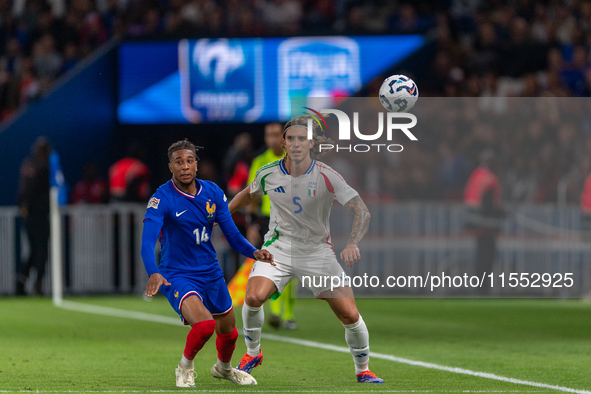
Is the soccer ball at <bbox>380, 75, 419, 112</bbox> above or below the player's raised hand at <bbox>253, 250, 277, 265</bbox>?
above

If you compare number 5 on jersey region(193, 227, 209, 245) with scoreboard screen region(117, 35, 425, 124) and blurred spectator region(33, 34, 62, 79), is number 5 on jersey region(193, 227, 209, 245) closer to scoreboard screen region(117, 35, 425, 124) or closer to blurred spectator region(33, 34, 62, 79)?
scoreboard screen region(117, 35, 425, 124)

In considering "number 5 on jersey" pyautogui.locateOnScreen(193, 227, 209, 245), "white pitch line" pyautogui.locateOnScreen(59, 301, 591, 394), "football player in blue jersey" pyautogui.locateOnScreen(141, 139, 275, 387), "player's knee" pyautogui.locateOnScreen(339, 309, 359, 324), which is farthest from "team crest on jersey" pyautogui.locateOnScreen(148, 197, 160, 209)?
"white pitch line" pyautogui.locateOnScreen(59, 301, 591, 394)

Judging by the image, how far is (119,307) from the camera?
1356 cm

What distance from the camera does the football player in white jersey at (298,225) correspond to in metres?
6.88

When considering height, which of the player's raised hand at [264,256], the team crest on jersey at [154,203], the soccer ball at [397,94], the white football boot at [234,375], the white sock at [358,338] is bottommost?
the white football boot at [234,375]

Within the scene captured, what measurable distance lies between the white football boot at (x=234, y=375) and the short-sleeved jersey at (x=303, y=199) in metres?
1.00

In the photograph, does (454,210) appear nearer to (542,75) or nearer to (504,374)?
(542,75)

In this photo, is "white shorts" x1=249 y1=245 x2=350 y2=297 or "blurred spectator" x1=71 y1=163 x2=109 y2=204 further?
"blurred spectator" x1=71 y1=163 x2=109 y2=204

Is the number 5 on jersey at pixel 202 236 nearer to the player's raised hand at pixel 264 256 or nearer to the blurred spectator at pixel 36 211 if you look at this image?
the player's raised hand at pixel 264 256

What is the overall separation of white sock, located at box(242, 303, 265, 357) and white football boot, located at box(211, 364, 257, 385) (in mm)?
267

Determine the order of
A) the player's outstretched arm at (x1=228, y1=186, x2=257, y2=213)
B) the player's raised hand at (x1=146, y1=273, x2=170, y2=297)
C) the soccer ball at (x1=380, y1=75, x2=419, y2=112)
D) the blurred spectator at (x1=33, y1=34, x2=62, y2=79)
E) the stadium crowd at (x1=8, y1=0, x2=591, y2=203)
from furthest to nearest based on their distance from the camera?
the blurred spectator at (x1=33, y1=34, x2=62, y2=79) → the stadium crowd at (x1=8, y1=0, x2=591, y2=203) → the soccer ball at (x1=380, y1=75, x2=419, y2=112) → the player's outstretched arm at (x1=228, y1=186, x2=257, y2=213) → the player's raised hand at (x1=146, y1=273, x2=170, y2=297)

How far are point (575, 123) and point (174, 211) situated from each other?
8.88 metres

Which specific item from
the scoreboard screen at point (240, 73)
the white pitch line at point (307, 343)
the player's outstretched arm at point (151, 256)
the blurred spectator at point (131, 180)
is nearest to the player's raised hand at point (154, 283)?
the player's outstretched arm at point (151, 256)

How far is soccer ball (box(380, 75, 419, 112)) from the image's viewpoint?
7.99 m
